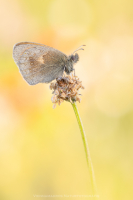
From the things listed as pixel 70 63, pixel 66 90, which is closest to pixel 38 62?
pixel 70 63

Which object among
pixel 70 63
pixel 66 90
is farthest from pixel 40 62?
pixel 66 90

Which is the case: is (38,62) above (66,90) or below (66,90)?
above

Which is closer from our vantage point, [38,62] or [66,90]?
[66,90]

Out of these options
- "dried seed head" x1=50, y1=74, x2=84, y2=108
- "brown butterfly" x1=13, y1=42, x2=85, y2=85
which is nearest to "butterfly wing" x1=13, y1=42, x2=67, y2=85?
"brown butterfly" x1=13, y1=42, x2=85, y2=85

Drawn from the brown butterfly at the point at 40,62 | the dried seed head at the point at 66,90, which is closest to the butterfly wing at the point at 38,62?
the brown butterfly at the point at 40,62

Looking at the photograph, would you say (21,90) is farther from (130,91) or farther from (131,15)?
(131,15)

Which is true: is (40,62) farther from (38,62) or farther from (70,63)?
(70,63)

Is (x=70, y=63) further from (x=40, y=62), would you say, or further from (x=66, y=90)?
(x=66, y=90)
